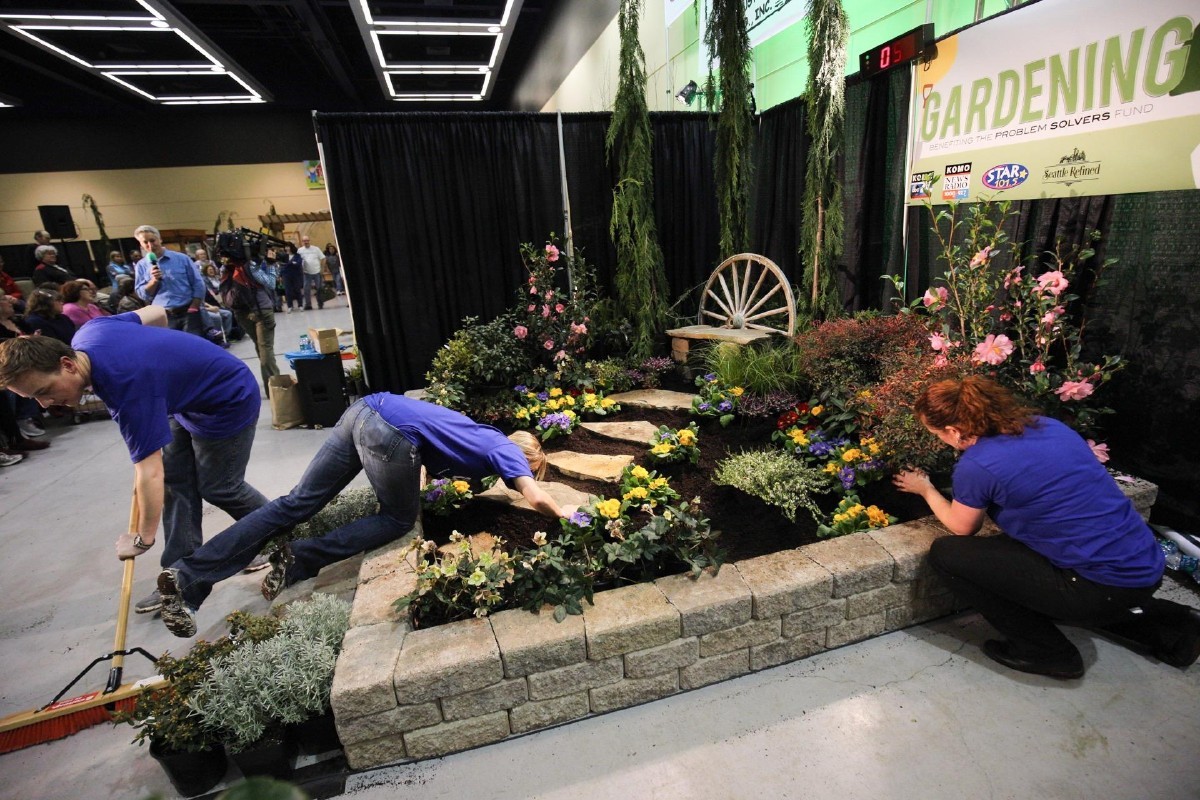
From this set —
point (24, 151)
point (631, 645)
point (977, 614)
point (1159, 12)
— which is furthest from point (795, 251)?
point (24, 151)

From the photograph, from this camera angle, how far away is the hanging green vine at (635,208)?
4.83 meters

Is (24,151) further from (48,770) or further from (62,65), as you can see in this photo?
(48,770)

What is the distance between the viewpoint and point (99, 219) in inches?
487

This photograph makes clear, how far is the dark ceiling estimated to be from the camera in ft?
26.5

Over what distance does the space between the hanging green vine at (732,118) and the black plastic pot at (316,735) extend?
4416 mm

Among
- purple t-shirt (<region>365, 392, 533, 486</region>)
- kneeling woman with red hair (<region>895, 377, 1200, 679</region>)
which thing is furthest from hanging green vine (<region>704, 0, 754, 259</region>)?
purple t-shirt (<region>365, 392, 533, 486</region>)

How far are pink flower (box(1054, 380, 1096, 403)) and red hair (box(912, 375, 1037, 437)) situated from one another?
0.74 m

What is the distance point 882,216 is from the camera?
165 inches

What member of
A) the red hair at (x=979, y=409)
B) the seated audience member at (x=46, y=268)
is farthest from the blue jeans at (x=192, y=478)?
Result: the seated audience member at (x=46, y=268)

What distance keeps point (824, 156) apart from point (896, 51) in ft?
2.33

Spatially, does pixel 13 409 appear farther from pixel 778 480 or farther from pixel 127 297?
pixel 778 480

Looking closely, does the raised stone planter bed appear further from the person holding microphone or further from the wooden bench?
the person holding microphone

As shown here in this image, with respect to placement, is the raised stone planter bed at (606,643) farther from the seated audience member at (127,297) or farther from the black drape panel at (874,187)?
the seated audience member at (127,297)

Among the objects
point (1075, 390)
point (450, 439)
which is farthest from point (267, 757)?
point (1075, 390)
